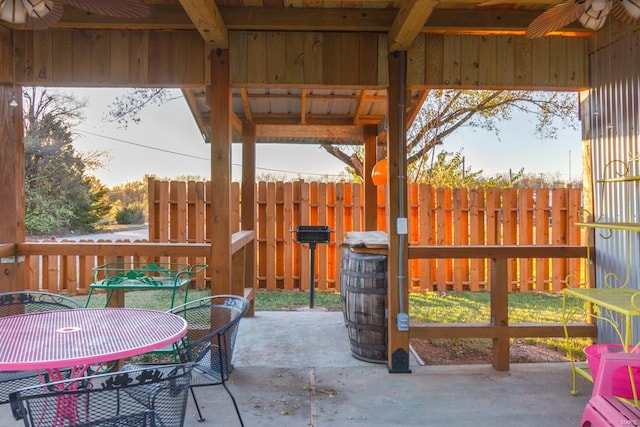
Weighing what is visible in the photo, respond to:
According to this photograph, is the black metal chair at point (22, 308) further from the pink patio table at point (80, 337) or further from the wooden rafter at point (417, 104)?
the wooden rafter at point (417, 104)

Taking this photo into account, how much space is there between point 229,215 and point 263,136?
263cm

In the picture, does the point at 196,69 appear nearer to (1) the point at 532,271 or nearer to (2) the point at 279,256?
(2) the point at 279,256

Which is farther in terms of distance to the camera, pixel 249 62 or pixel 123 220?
pixel 123 220

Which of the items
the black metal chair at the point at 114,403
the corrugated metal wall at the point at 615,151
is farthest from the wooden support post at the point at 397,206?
the black metal chair at the point at 114,403

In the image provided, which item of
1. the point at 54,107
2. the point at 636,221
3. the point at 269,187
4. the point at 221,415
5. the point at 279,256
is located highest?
the point at 54,107

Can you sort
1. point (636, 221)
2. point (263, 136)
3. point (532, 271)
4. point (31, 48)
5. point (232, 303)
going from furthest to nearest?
point (532, 271)
point (263, 136)
point (31, 48)
point (636, 221)
point (232, 303)

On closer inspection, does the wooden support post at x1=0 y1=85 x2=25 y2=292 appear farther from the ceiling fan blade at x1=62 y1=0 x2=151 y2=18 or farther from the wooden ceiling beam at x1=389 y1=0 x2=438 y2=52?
the wooden ceiling beam at x1=389 y1=0 x2=438 y2=52

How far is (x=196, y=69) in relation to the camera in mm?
3365

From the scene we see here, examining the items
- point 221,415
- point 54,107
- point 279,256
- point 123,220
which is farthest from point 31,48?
point 123,220

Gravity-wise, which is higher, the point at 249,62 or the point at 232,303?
the point at 249,62

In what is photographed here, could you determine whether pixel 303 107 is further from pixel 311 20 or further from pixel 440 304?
pixel 440 304

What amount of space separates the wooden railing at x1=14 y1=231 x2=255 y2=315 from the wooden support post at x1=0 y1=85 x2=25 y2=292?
0.42 feet

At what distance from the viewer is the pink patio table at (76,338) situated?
156 cm

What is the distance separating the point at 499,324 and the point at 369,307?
1019mm
